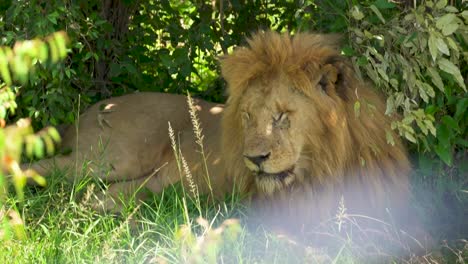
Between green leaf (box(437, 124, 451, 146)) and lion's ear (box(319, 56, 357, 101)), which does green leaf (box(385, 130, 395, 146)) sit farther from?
green leaf (box(437, 124, 451, 146))

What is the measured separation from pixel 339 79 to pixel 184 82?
2.20m

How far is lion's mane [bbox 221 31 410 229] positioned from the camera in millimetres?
4062

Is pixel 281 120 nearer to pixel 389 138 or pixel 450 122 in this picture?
pixel 389 138

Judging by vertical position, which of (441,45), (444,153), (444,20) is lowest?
(444,153)

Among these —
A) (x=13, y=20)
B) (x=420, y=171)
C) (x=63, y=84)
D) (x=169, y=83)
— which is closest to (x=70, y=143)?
(x=63, y=84)

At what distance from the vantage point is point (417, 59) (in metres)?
4.05

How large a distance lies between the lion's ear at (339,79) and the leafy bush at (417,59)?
76 millimetres

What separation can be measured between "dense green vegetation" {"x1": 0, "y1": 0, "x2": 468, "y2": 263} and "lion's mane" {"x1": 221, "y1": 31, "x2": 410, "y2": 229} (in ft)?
0.35

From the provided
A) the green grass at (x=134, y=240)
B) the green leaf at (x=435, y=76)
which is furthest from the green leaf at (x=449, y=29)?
the green grass at (x=134, y=240)

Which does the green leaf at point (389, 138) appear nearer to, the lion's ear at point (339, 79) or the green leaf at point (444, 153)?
the lion's ear at point (339, 79)

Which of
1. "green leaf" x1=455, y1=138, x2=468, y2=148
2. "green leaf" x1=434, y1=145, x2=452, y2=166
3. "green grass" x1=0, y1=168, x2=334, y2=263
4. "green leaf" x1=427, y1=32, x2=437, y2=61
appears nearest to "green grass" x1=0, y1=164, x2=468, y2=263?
"green grass" x1=0, y1=168, x2=334, y2=263

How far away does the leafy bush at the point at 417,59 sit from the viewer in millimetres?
3885

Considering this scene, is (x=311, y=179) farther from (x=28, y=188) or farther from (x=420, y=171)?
(x=28, y=188)

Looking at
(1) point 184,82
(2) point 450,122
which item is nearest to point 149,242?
(2) point 450,122
